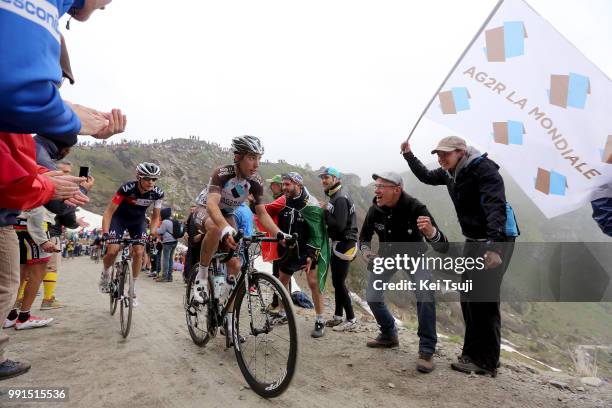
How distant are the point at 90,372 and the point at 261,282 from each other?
2250mm

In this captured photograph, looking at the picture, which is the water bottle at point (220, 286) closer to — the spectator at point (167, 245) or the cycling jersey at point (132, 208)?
the cycling jersey at point (132, 208)

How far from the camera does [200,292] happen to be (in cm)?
442

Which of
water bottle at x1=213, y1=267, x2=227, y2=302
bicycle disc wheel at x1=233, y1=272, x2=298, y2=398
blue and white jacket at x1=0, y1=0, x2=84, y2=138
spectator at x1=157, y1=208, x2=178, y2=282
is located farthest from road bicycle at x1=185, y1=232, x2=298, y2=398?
spectator at x1=157, y1=208, x2=178, y2=282

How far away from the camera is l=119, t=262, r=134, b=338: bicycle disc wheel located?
5.07 metres

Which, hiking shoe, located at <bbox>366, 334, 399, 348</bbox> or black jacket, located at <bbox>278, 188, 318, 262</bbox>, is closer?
hiking shoe, located at <bbox>366, 334, 399, 348</bbox>

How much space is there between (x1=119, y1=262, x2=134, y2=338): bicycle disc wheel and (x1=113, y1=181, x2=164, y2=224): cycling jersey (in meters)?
1.14

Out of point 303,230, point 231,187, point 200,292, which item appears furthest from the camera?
point 303,230

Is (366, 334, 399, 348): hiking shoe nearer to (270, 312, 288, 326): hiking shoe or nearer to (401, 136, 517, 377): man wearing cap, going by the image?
(401, 136, 517, 377): man wearing cap

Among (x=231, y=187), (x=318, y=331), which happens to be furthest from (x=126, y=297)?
→ (x=318, y=331)

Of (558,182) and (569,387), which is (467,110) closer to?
(558,182)

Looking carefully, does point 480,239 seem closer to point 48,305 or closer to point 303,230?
point 303,230

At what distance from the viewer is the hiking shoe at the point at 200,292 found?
14.4 feet

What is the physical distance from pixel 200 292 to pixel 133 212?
3007 millimetres

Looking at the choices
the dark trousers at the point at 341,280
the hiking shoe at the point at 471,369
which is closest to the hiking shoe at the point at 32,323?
the dark trousers at the point at 341,280
